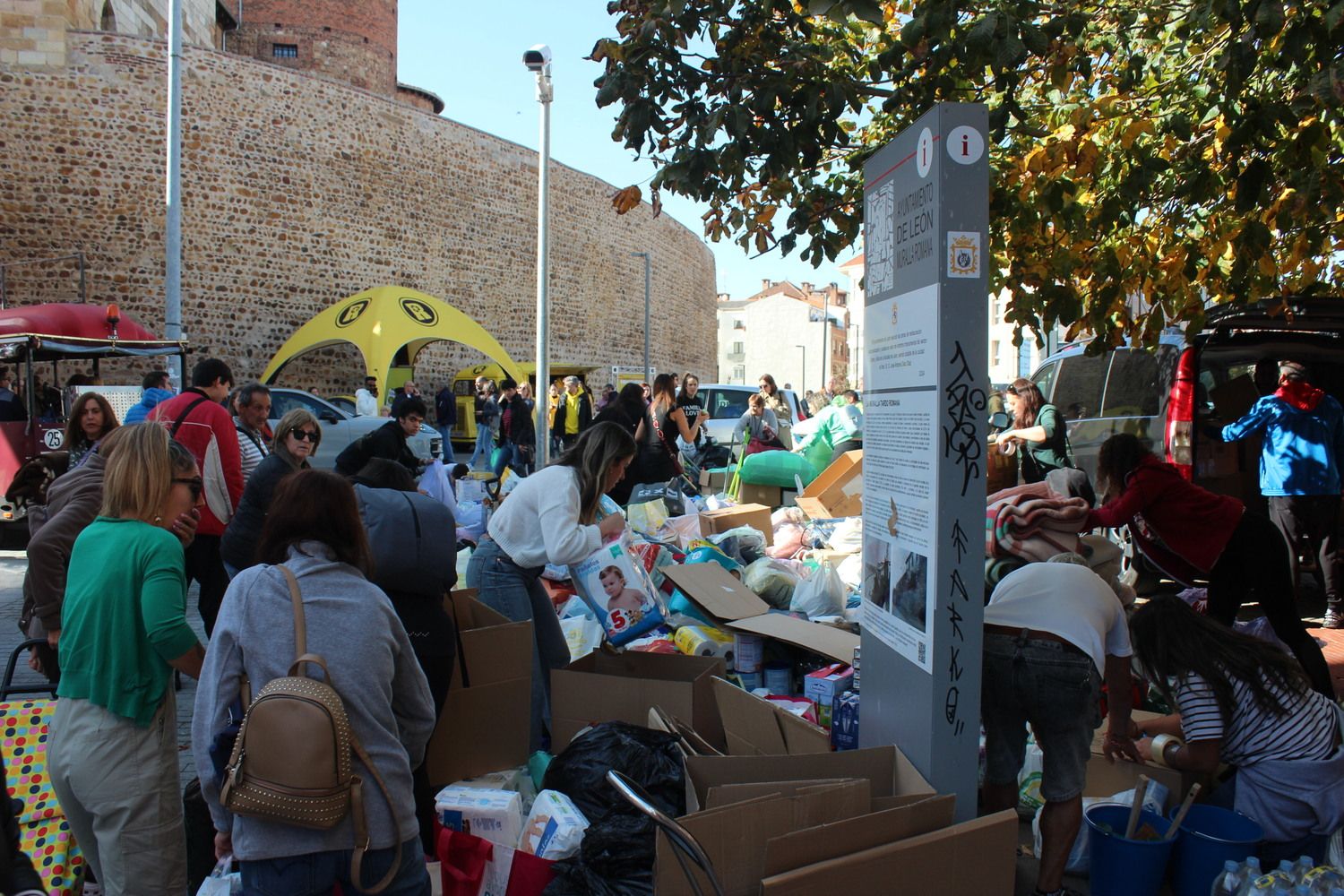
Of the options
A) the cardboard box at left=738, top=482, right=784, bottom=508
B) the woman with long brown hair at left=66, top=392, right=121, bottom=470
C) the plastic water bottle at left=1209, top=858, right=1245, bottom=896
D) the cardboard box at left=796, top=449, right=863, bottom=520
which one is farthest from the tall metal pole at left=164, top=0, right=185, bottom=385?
the plastic water bottle at left=1209, top=858, right=1245, bottom=896

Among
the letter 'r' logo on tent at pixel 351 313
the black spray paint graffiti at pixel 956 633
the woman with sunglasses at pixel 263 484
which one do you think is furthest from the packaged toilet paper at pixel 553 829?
the letter 'r' logo on tent at pixel 351 313

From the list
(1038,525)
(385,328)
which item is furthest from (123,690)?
(385,328)

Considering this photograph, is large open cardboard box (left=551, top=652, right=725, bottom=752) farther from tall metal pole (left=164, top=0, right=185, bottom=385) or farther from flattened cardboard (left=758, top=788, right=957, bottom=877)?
tall metal pole (left=164, top=0, right=185, bottom=385)

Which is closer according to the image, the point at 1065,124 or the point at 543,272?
the point at 1065,124

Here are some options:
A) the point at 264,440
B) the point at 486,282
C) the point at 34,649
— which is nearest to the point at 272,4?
the point at 486,282

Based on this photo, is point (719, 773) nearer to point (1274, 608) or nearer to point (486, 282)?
point (1274, 608)

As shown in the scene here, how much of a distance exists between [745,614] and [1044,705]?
2.19 metres

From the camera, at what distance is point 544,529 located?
3.97m

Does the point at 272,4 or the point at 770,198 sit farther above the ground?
the point at 272,4

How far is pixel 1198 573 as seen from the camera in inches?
178

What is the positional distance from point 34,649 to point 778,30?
3892 millimetres

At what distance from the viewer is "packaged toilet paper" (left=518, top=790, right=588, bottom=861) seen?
117 inches

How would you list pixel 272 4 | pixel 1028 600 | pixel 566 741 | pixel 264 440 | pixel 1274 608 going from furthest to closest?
pixel 272 4 < pixel 264 440 < pixel 1274 608 < pixel 566 741 < pixel 1028 600

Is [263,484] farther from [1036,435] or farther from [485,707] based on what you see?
[1036,435]
